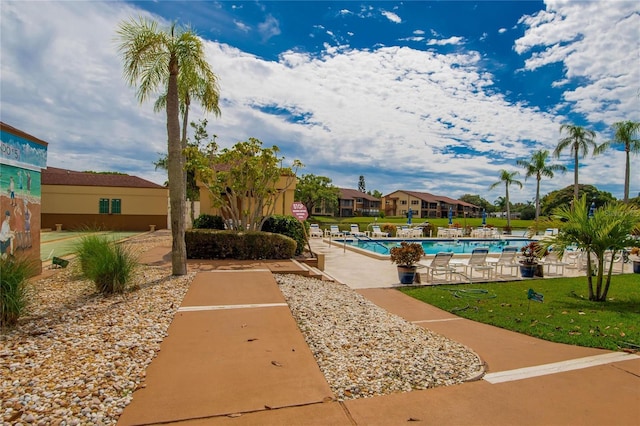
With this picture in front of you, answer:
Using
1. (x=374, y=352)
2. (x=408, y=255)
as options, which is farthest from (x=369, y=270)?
(x=374, y=352)

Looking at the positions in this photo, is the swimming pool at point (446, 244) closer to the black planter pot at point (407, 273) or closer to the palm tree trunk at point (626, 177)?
the palm tree trunk at point (626, 177)

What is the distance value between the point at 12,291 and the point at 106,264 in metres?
1.51

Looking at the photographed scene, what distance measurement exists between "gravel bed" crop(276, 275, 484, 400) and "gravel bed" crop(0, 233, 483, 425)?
11mm

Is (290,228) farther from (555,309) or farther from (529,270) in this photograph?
(555,309)

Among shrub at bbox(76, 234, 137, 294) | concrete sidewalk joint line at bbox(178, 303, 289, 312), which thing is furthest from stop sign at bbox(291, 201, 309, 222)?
concrete sidewalk joint line at bbox(178, 303, 289, 312)

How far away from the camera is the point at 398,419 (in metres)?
2.71

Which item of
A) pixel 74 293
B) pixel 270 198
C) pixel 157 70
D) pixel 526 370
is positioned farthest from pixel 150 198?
pixel 526 370

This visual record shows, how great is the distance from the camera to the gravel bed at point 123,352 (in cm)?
273

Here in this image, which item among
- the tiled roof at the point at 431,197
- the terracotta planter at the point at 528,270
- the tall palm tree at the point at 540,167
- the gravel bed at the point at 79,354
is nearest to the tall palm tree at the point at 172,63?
the gravel bed at the point at 79,354

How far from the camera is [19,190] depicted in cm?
682

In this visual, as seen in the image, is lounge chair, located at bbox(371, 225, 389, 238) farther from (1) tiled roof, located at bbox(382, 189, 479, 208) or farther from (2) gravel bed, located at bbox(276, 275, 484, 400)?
(1) tiled roof, located at bbox(382, 189, 479, 208)

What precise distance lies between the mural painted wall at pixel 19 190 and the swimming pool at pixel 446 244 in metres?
15.3

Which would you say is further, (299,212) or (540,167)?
(540,167)

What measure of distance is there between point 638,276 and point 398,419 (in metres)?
13.0
